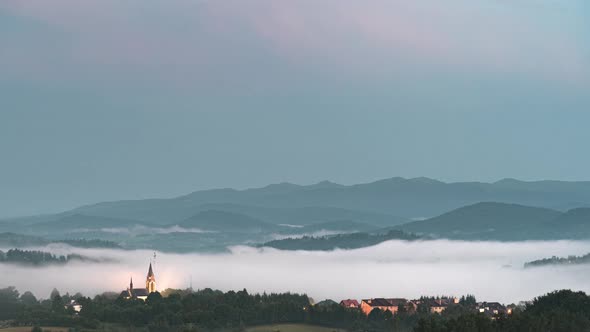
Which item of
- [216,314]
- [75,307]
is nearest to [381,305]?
[216,314]

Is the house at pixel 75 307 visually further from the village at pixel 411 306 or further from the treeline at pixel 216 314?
the village at pixel 411 306

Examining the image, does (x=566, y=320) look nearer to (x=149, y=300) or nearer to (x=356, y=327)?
(x=356, y=327)

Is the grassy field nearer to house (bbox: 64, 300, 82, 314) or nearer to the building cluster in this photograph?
the building cluster

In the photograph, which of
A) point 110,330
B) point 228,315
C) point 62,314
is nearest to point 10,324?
point 62,314

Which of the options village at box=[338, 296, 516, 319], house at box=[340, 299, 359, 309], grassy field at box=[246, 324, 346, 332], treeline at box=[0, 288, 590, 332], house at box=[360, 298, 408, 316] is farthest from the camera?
house at box=[360, 298, 408, 316]

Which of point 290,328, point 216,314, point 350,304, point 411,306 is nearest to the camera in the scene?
point 290,328

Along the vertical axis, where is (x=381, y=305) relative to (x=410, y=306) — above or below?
above

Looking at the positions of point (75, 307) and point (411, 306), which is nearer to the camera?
point (411, 306)

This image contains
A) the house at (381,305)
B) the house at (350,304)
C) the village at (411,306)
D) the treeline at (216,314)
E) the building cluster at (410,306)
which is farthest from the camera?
the house at (381,305)

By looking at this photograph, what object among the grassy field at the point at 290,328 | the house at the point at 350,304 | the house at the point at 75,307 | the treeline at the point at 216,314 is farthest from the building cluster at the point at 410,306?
the house at the point at 75,307

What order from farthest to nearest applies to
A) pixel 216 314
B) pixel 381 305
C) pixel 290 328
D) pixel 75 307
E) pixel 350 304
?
pixel 350 304 → pixel 381 305 → pixel 75 307 → pixel 216 314 → pixel 290 328

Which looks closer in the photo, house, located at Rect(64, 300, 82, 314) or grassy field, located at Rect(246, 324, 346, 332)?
grassy field, located at Rect(246, 324, 346, 332)

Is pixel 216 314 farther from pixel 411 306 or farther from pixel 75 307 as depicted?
pixel 411 306

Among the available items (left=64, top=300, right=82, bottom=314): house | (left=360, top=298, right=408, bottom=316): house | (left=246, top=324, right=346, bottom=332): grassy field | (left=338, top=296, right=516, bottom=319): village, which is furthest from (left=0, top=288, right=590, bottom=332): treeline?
(left=360, top=298, right=408, bottom=316): house
